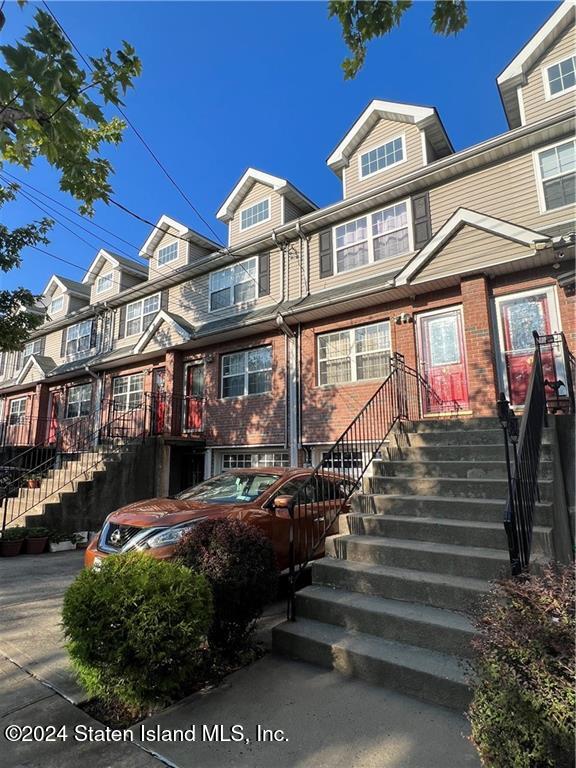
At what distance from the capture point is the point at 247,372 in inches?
507

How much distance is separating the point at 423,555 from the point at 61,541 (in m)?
8.60

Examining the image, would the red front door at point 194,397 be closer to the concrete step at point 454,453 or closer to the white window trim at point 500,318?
the concrete step at point 454,453

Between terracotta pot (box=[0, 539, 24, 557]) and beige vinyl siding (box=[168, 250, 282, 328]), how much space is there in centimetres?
788

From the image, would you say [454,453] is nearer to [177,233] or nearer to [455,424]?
[455,424]

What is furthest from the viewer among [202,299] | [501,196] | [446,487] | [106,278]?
[106,278]

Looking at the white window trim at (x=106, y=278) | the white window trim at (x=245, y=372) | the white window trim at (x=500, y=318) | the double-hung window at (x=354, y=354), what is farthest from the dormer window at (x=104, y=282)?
the white window trim at (x=500, y=318)

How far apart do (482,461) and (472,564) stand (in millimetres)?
1973

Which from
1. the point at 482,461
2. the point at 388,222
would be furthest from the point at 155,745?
the point at 388,222

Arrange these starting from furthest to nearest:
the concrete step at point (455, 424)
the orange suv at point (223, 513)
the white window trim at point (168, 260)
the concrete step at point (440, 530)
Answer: the white window trim at point (168, 260) → the concrete step at point (455, 424) → the orange suv at point (223, 513) → the concrete step at point (440, 530)

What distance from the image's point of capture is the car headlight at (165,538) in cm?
491

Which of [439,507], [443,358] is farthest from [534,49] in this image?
[439,507]

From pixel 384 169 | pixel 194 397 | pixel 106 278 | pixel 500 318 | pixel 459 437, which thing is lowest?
pixel 459 437

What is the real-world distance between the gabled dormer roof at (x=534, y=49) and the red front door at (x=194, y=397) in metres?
10.7

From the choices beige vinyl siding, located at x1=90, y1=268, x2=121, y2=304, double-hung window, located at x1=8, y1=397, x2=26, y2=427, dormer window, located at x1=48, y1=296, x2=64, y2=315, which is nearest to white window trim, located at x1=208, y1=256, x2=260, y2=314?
beige vinyl siding, located at x1=90, y1=268, x2=121, y2=304
